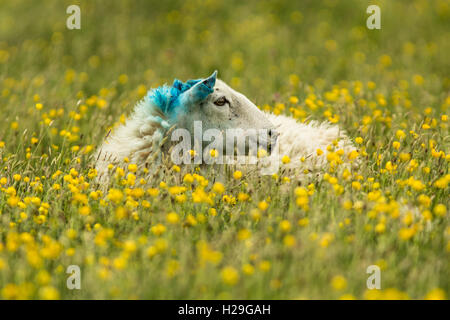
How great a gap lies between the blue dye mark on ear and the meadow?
0.65m

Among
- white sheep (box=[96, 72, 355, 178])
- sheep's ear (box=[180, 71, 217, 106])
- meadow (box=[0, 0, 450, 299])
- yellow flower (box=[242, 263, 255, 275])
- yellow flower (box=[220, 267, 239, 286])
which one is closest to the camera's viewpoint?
yellow flower (box=[220, 267, 239, 286])

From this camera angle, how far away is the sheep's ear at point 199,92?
4410 mm

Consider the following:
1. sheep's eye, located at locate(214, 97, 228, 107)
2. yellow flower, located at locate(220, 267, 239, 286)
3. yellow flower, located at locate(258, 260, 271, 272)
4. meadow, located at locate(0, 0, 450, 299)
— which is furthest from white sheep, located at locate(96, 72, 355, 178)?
yellow flower, located at locate(220, 267, 239, 286)

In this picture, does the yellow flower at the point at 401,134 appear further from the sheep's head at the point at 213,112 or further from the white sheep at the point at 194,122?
the sheep's head at the point at 213,112

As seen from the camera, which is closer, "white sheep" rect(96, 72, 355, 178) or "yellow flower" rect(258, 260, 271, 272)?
"yellow flower" rect(258, 260, 271, 272)

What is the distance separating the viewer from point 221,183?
170 inches

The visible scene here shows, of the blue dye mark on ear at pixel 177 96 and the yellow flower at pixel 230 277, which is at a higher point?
the blue dye mark on ear at pixel 177 96

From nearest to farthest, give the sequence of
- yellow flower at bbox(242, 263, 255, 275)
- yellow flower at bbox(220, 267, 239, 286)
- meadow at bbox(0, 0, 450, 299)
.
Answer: yellow flower at bbox(220, 267, 239, 286) < yellow flower at bbox(242, 263, 255, 275) < meadow at bbox(0, 0, 450, 299)

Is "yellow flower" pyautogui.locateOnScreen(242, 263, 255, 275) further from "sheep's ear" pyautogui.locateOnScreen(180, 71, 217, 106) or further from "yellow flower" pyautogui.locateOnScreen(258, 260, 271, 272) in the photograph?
"sheep's ear" pyautogui.locateOnScreen(180, 71, 217, 106)

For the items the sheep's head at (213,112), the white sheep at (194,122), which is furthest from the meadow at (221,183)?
the sheep's head at (213,112)

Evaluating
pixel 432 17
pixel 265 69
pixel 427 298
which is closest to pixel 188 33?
pixel 265 69

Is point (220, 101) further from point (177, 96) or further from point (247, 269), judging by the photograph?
point (247, 269)

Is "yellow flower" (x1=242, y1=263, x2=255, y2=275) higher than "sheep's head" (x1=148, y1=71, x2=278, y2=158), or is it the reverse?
"sheep's head" (x1=148, y1=71, x2=278, y2=158)

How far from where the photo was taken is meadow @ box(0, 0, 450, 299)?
9.41 feet
